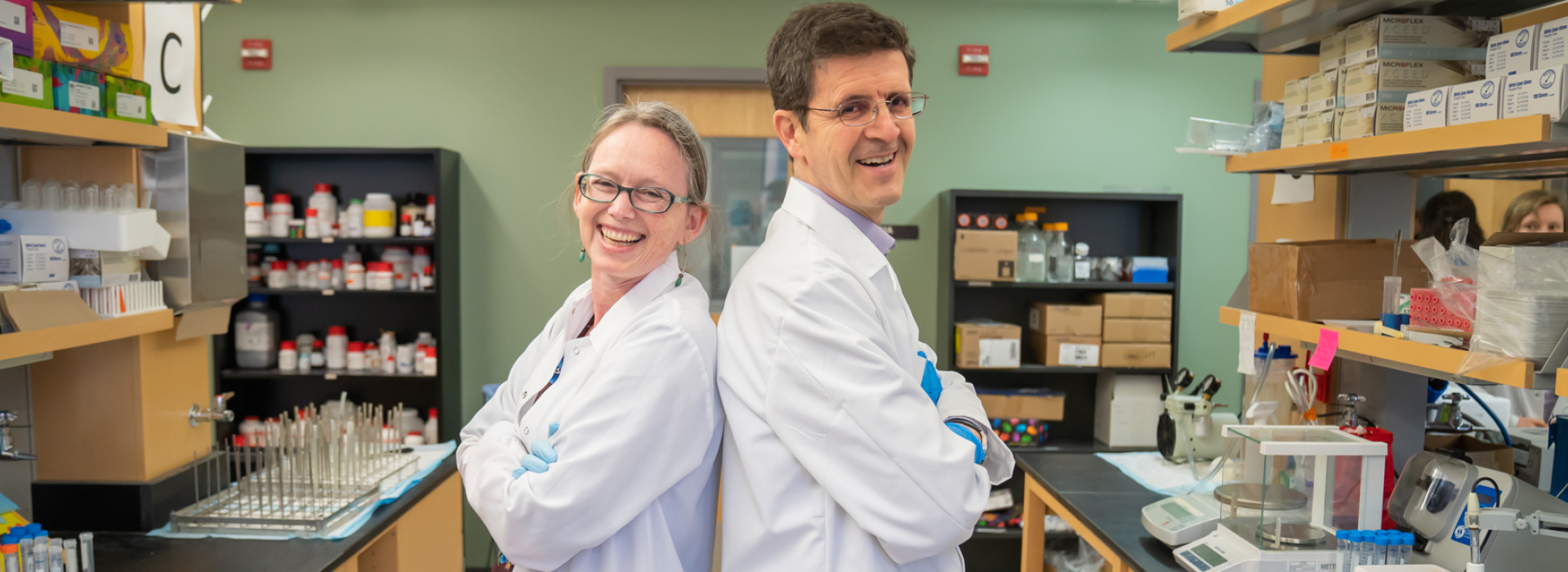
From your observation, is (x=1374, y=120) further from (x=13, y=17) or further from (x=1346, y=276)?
Result: (x=13, y=17)

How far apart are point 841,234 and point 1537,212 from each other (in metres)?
2.19

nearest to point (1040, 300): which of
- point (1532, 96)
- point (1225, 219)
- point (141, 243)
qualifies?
point (1225, 219)

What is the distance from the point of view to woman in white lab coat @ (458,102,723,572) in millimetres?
1103

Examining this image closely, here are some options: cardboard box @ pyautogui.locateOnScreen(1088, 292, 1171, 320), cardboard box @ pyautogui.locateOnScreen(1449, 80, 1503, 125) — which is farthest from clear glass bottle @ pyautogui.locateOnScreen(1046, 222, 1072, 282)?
cardboard box @ pyautogui.locateOnScreen(1449, 80, 1503, 125)

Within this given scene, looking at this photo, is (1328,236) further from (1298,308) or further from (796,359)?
(796,359)

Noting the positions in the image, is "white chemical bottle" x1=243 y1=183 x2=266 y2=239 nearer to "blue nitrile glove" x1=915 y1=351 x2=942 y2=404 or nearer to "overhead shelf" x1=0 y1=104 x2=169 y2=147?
"overhead shelf" x1=0 y1=104 x2=169 y2=147

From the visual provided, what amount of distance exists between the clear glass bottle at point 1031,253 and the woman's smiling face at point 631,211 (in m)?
2.56

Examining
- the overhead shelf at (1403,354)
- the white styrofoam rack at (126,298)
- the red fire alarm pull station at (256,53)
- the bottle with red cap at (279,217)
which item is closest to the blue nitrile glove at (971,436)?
the overhead shelf at (1403,354)

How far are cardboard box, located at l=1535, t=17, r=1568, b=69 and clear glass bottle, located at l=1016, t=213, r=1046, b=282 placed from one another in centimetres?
235

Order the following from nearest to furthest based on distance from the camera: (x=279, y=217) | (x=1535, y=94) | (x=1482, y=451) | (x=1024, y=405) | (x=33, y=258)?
(x=1535, y=94)
(x=33, y=258)
(x=1482, y=451)
(x=279, y=217)
(x=1024, y=405)

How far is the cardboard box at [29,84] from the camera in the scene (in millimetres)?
1347

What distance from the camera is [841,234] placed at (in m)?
1.21

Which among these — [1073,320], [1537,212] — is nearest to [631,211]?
[1537,212]

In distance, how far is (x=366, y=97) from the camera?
12.5 ft
